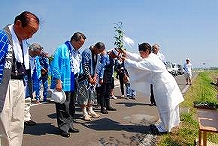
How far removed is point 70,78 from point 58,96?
56 cm

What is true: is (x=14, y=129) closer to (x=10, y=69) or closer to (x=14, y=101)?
(x=14, y=101)

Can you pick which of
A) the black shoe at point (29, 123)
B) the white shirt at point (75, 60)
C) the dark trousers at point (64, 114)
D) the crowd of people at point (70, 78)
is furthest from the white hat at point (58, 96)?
the black shoe at point (29, 123)

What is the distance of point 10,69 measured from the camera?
363 centimetres

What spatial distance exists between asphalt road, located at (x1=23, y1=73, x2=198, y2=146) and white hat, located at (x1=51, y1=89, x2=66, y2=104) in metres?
0.79

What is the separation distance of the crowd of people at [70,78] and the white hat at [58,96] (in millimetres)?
65

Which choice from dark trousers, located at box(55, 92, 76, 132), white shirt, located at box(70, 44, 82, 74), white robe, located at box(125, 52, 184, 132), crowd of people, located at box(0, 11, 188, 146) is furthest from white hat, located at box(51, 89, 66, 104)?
white robe, located at box(125, 52, 184, 132)

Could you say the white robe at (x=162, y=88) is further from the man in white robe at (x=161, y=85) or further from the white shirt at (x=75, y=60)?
the white shirt at (x=75, y=60)

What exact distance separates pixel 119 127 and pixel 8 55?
168 inches

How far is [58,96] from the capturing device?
5.82 m

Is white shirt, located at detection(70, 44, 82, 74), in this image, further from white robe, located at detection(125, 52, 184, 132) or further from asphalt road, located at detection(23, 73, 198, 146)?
asphalt road, located at detection(23, 73, 198, 146)

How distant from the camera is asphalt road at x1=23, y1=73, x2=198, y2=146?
595 cm

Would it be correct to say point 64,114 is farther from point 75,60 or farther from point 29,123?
point 29,123

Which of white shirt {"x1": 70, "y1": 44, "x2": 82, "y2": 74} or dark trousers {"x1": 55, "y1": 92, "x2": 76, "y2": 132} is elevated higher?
white shirt {"x1": 70, "y1": 44, "x2": 82, "y2": 74}

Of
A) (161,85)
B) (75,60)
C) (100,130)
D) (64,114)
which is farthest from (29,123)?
(161,85)
